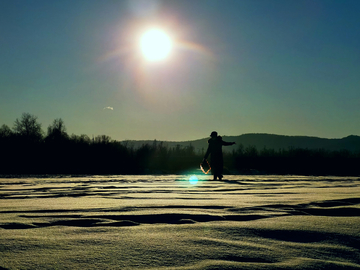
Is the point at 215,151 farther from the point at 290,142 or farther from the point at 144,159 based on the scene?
the point at 290,142

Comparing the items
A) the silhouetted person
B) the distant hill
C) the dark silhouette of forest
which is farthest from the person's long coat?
the distant hill

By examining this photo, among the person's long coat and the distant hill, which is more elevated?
the distant hill

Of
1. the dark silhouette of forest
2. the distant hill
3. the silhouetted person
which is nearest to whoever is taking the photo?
the silhouetted person

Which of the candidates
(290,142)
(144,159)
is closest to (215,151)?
(144,159)

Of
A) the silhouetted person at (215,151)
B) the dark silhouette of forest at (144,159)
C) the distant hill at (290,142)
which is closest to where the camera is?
the silhouetted person at (215,151)

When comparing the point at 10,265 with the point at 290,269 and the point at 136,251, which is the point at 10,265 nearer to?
the point at 136,251

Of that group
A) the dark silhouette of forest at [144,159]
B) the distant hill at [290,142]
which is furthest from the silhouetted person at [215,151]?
the distant hill at [290,142]

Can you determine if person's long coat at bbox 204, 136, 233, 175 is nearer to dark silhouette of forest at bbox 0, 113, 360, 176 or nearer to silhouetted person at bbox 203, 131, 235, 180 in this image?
silhouetted person at bbox 203, 131, 235, 180

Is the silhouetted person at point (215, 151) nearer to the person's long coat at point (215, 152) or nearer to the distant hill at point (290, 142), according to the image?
the person's long coat at point (215, 152)

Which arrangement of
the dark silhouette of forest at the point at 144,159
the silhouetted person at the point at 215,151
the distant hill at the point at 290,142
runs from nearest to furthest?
the silhouetted person at the point at 215,151
the dark silhouette of forest at the point at 144,159
the distant hill at the point at 290,142

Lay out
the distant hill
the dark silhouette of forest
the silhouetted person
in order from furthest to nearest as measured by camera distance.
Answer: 1. the distant hill
2. the dark silhouette of forest
3. the silhouetted person

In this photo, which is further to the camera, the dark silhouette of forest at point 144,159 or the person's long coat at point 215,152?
the dark silhouette of forest at point 144,159

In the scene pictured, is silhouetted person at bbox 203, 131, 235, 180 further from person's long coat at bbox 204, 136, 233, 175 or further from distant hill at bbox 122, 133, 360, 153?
distant hill at bbox 122, 133, 360, 153

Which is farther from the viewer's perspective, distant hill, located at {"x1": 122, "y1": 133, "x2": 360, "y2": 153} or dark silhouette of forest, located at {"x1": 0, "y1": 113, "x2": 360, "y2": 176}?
distant hill, located at {"x1": 122, "y1": 133, "x2": 360, "y2": 153}
